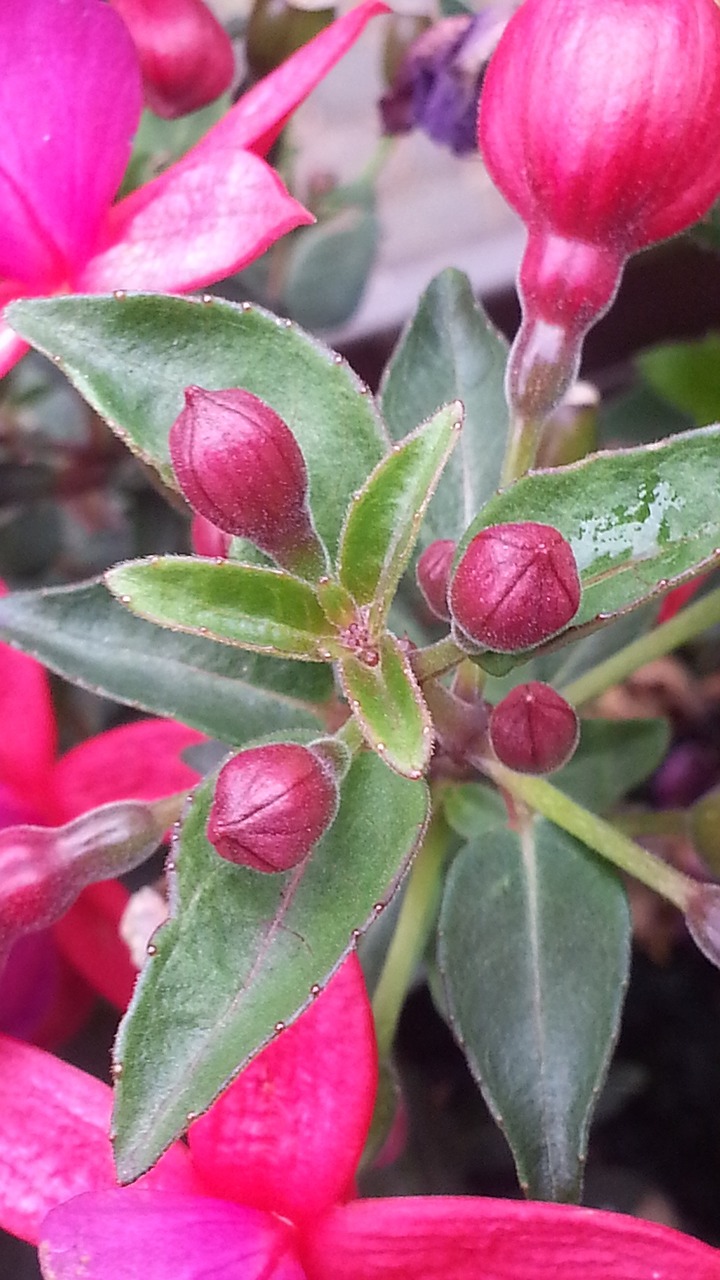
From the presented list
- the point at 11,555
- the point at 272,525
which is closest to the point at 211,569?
the point at 272,525

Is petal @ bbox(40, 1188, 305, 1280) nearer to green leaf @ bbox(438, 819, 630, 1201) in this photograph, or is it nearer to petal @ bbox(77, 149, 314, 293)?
green leaf @ bbox(438, 819, 630, 1201)

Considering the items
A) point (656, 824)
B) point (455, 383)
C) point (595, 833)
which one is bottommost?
point (656, 824)

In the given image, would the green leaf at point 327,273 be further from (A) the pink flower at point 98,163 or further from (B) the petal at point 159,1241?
(B) the petal at point 159,1241

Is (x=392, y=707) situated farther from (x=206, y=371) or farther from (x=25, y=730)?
(x=25, y=730)

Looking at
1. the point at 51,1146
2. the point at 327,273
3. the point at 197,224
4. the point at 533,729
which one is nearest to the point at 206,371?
the point at 197,224

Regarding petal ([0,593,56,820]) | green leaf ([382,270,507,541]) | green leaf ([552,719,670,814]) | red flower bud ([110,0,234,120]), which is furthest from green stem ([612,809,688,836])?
red flower bud ([110,0,234,120])

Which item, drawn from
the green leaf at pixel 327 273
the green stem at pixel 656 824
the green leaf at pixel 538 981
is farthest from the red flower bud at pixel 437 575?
the green leaf at pixel 327 273
